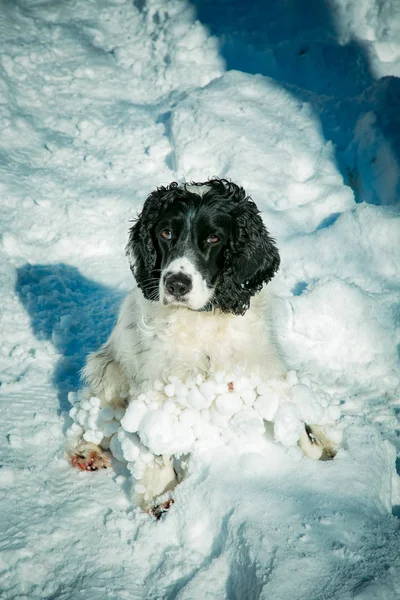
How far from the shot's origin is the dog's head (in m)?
2.80

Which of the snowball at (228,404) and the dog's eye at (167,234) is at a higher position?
the dog's eye at (167,234)

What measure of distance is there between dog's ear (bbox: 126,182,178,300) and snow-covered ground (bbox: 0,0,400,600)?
1175mm

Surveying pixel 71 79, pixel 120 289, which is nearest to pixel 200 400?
pixel 120 289

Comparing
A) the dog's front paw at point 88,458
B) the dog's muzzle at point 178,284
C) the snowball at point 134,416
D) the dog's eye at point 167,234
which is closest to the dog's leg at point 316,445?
the snowball at point 134,416

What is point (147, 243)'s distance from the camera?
3.22 metres

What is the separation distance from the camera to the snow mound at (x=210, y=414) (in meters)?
2.65

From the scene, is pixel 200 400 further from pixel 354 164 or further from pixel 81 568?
pixel 354 164

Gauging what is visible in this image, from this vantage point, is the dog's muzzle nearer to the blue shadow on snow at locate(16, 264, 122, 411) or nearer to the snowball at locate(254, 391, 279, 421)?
the snowball at locate(254, 391, 279, 421)

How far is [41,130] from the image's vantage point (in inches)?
281

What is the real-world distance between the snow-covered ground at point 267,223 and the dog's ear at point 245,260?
0.73 m

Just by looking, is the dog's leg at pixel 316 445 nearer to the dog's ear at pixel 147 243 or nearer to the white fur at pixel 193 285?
the white fur at pixel 193 285

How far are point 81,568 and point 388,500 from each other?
1.66m

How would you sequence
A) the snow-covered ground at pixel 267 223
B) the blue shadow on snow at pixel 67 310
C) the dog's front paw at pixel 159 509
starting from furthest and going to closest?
the blue shadow on snow at pixel 67 310 < the dog's front paw at pixel 159 509 < the snow-covered ground at pixel 267 223

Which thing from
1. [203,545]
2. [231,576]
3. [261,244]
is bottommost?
[203,545]
